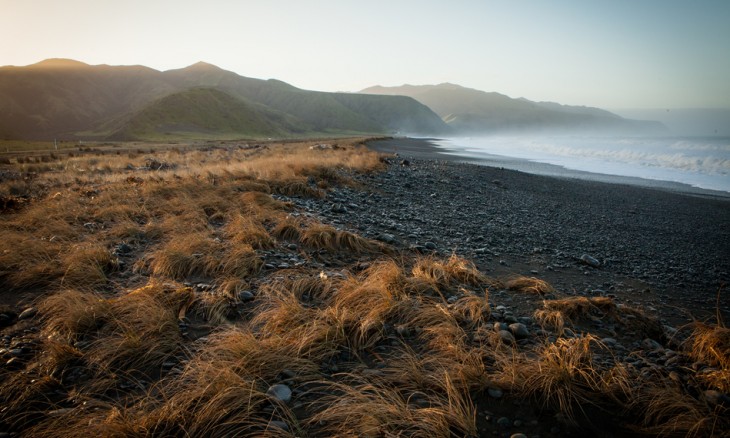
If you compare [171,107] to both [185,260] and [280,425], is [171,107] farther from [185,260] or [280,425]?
[280,425]

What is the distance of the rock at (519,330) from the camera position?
10.8 feet

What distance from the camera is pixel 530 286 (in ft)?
15.0

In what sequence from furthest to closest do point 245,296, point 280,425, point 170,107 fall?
point 170,107, point 245,296, point 280,425

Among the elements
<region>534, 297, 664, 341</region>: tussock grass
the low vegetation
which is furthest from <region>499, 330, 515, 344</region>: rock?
<region>534, 297, 664, 341</region>: tussock grass

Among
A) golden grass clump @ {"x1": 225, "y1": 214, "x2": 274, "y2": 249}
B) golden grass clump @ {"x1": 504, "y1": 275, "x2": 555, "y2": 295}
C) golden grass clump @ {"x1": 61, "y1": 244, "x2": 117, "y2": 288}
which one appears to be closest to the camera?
golden grass clump @ {"x1": 61, "y1": 244, "x2": 117, "y2": 288}

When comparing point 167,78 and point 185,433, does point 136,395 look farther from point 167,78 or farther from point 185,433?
point 167,78

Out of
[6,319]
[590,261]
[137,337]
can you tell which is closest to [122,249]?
[6,319]

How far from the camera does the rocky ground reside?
5570 millimetres

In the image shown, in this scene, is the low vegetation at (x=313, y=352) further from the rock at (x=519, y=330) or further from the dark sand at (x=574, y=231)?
the dark sand at (x=574, y=231)

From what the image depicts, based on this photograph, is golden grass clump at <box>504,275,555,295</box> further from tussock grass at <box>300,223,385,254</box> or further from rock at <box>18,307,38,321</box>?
rock at <box>18,307,38,321</box>

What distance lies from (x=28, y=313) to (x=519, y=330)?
17.2ft

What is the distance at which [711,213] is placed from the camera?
39.3 ft

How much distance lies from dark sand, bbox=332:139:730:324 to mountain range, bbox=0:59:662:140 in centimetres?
7286

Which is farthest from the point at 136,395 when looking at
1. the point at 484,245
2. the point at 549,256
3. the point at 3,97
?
the point at 3,97
